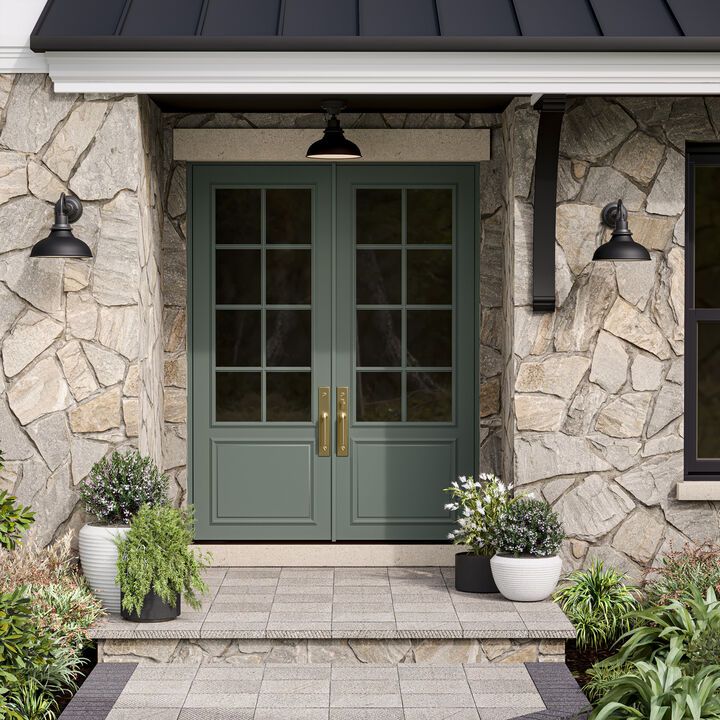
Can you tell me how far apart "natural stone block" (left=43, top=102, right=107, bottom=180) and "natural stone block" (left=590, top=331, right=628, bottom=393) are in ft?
11.2

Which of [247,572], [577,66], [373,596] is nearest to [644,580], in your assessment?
[373,596]

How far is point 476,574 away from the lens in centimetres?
672

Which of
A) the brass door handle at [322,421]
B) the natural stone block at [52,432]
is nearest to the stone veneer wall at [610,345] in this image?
the brass door handle at [322,421]

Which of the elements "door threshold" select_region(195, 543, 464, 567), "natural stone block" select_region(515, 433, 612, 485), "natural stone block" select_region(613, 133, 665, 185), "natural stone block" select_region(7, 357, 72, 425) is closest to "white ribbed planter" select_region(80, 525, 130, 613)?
"natural stone block" select_region(7, 357, 72, 425)

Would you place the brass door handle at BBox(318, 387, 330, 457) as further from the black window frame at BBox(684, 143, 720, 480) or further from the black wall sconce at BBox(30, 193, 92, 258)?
the black window frame at BBox(684, 143, 720, 480)

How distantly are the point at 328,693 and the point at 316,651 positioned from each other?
1.50 feet

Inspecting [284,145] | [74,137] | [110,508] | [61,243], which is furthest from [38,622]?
[284,145]

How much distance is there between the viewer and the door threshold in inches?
298

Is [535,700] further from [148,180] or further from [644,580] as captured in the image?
[148,180]

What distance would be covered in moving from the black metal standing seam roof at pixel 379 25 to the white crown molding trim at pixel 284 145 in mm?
1143

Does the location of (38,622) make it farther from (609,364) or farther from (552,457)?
(609,364)

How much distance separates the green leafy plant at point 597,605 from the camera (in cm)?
642

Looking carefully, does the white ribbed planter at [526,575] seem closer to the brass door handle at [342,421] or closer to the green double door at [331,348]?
the green double door at [331,348]

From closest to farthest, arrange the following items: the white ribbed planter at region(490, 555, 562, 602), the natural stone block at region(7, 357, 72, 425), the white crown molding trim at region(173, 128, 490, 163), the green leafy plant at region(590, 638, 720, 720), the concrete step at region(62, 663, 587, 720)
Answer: the green leafy plant at region(590, 638, 720, 720) → the concrete step at region(62, 663, 587, 720) → the white ribbed planter at region(490, 555, 562, 602) → the natural stone block at region(7, 357, 72, 425) → the white crown molding trim at region(173, 128, 490, 163)
